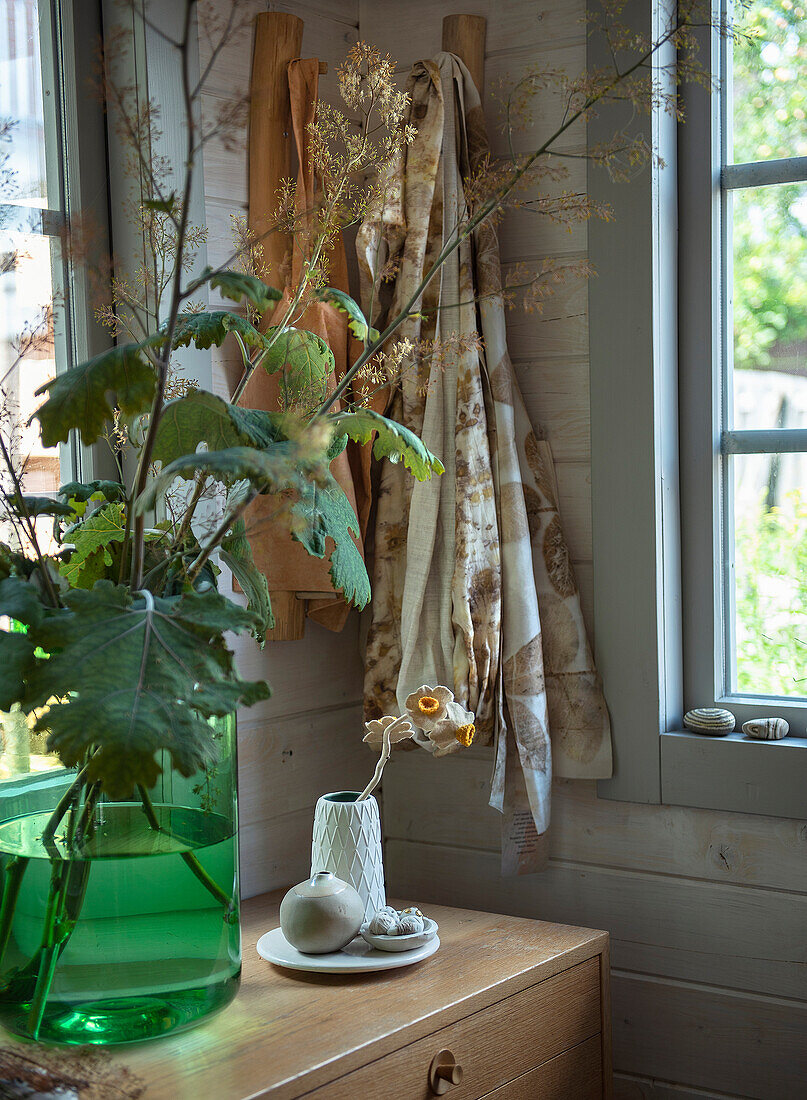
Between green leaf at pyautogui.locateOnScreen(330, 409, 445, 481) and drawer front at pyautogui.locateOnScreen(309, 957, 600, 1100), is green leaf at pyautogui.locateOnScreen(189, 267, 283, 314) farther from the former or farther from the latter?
drawer front at pyautogui.locateOnScreen(309, 957, 600, 1100)

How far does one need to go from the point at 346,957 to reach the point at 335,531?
0.55 metres

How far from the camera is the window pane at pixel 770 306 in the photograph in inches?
62.4

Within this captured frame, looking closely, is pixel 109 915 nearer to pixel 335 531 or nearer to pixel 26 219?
pixel 335 531

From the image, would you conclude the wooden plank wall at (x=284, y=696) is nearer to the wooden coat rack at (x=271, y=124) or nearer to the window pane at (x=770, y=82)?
the wooden coat rack at (x=271, y=124)

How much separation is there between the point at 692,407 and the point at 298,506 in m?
0.92

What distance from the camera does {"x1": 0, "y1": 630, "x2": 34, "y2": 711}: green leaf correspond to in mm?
855

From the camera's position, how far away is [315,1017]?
Answer: 112 centimetres

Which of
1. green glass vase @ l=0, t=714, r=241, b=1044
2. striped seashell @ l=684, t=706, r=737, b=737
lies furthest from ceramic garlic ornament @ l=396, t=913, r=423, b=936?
striped seashell @ l=684, t=706, r=737, b=737

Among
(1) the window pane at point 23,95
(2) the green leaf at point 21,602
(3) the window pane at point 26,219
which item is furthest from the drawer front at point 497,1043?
(1) the window pane at point 23,95

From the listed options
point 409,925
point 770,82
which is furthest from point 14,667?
point 770,82

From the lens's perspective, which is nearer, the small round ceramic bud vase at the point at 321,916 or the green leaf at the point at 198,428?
the green leaf at the point at 198,428

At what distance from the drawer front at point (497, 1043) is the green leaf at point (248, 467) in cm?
58

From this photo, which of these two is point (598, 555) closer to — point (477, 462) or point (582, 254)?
point (477, 462)

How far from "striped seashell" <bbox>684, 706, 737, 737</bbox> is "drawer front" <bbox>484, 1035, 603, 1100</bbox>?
449mm
